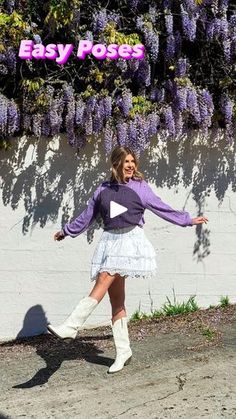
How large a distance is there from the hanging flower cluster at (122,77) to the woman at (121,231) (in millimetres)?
1600

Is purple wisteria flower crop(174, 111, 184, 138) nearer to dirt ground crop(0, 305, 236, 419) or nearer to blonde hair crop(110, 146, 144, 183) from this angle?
blonde hair crop(110, 146, 144, 183)

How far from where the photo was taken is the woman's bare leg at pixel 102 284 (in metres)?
5.25

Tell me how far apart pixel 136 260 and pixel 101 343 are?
1575mm

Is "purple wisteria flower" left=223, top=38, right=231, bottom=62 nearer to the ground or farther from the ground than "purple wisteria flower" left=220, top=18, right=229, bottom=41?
nearer to the ground

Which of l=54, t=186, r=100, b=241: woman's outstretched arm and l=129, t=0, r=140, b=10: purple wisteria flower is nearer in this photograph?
l=54, t=186, r=100, b=241: woman's outstretched arm

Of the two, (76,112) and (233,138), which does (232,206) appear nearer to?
(233,138)

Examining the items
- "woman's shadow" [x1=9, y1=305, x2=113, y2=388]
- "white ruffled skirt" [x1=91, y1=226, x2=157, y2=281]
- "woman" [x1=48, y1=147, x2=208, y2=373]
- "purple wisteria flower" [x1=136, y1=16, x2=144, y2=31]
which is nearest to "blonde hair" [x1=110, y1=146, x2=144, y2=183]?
"woman" [x1=48, y1=147, x2=208, y2=373]

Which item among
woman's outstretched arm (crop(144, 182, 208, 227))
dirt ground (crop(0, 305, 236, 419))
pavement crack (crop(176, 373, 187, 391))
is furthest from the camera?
woman's outstretched arm (crop(144, 182, 208, 227))

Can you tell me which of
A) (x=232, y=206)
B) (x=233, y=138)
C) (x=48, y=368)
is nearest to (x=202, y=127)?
(x=233, y=138)

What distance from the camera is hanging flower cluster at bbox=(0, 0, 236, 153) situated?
6.92m

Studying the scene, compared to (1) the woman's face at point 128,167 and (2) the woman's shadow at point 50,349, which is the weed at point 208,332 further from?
Answer: (1) the woman's face at point 128,167

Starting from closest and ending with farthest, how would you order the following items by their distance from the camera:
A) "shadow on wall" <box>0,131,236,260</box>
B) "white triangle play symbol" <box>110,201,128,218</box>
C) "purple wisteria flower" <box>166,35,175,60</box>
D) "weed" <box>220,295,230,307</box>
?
"white triangle play symbol" <box>110,201,128,218</box>
"shadow on wall" <box>0,131,236,260</box>
"purple wisteria flower" <box>166,35,175,60</box>
"weed" <box>220,295,230,307</box>

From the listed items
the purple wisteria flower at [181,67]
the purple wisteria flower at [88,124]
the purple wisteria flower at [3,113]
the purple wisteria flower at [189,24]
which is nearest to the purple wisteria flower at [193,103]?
the purple wisteria flower at [181,67]

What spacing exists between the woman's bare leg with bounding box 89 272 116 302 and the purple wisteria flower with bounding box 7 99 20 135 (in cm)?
225
